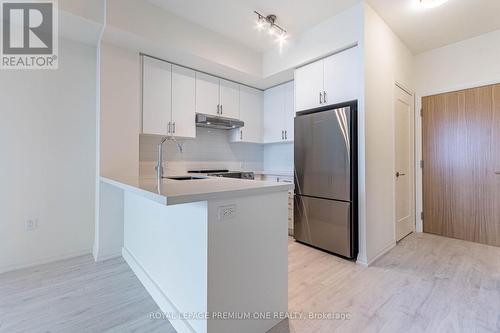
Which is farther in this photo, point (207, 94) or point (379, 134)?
point (207, 94)

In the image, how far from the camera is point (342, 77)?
8.80 ft

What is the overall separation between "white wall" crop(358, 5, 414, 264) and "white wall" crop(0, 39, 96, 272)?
10.5ft

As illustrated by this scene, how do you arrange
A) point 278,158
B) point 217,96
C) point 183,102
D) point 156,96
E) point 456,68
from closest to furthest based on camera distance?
1. point 156,96
2. point 183,102
3. point 456,68
4. point 217,96
5. point 278,158

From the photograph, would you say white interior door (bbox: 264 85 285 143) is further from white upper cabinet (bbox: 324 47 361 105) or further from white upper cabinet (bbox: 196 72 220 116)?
white upper cabinet (bbox: 324 47 361 105)

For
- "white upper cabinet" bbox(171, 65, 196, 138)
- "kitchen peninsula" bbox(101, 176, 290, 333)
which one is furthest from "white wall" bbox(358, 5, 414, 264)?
"white upper cabinet" bbox(171, 65, 196, 138)

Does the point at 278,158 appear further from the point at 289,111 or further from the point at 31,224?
the point at 31,224

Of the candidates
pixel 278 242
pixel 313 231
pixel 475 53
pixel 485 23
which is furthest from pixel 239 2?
pixel 475 53

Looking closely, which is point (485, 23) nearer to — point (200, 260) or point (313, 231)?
point (313, 231)

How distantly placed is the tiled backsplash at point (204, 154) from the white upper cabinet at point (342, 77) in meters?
1.88

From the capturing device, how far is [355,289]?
1983mm

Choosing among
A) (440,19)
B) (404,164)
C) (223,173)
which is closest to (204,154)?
(223,173)

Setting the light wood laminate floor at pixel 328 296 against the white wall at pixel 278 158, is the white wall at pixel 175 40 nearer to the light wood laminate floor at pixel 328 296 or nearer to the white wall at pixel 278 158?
the white wall at pixel 278 158

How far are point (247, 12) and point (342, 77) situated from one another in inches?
52.3

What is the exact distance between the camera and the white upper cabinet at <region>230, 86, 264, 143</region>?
3.86 metres
